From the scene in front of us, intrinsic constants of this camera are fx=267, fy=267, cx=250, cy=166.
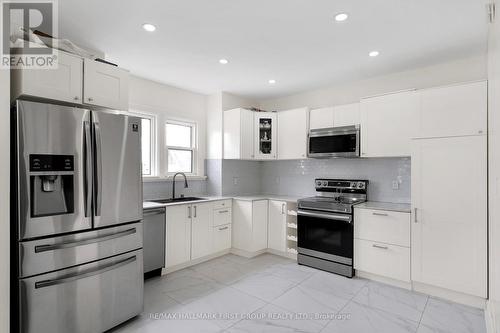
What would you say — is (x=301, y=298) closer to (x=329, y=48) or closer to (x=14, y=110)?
(x=329, y=48)

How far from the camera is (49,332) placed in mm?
1825

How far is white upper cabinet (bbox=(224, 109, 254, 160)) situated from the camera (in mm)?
4215

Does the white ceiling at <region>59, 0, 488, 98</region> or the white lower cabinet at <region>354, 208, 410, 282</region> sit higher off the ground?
the white ceiling at <region>59, 0, 488, 98</region>

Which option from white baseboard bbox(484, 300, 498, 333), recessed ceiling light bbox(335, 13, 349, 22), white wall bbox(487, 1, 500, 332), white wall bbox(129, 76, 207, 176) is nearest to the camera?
white wall bbox(487, 1, 500, 332)

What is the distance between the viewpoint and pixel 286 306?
2580mm

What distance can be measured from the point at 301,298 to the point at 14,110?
2879 millimetres

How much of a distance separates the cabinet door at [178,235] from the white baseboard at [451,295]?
2.70 m

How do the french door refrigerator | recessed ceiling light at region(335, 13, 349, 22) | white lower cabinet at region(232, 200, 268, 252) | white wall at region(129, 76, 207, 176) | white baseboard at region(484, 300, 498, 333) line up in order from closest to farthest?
the french door refrigerator → white baseboard at region(484, 300, 498, 333) → recessed ceiling light at region(335, 13, 349, 22) → white wall at region(129, 76, 207, 176) → white lower cabinet at region(232, 200, 268, 252)

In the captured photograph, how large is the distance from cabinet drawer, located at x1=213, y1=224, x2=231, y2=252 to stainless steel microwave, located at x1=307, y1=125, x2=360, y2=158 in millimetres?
1686

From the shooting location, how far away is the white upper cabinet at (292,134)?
4.04 m

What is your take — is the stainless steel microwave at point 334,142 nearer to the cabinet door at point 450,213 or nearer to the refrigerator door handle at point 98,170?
the cabinet door at point 450,213

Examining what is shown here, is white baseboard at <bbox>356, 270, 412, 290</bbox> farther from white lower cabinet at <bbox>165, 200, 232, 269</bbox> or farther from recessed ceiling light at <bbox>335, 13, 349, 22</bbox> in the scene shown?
recessed ceiling light at <bbox>335, 13, 349, 22</bbox>

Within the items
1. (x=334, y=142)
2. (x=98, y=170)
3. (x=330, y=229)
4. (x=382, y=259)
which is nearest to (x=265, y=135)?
(x=334, y=142)
